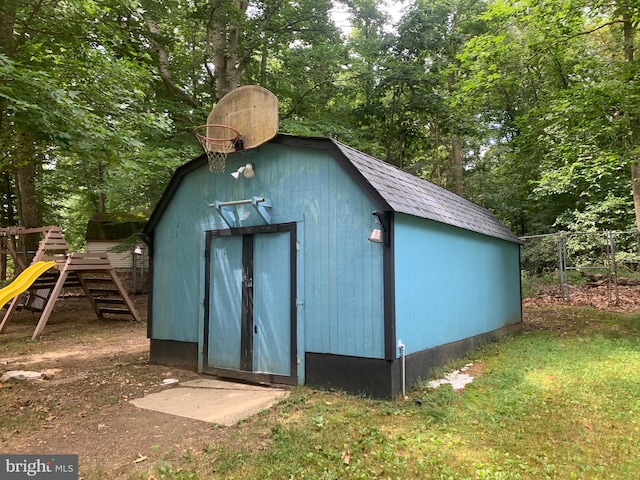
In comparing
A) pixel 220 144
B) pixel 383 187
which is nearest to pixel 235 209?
pixel 220 144

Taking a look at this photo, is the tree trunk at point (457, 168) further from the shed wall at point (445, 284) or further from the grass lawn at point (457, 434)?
the grass lawn at point (457, 434)

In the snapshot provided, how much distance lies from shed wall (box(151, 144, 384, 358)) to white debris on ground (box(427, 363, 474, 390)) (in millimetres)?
1146

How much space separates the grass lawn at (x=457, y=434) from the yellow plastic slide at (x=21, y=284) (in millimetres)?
4206

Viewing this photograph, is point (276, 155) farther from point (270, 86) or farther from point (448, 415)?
point (270, 86)

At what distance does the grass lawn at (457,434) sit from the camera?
3102 millimetres

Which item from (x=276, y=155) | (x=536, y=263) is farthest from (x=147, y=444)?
(x=536, y=263)

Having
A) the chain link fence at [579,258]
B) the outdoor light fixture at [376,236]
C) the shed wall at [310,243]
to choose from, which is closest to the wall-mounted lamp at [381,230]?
the outdoor light fixture at [376,236]

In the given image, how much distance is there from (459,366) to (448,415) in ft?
6.99

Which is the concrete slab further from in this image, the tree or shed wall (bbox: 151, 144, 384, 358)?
the tree

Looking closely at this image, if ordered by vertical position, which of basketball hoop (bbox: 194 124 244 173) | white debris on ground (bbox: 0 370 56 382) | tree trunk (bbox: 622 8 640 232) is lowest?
white debris on ground (bbox: 0 370 56 382)

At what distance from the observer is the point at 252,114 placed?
5922 millimetres

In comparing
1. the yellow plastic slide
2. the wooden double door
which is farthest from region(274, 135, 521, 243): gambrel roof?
the yellow plastic slide

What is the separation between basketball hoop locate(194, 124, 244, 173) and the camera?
5969mm

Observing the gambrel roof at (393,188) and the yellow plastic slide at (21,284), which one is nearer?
the gambrel roof at (393,188)
